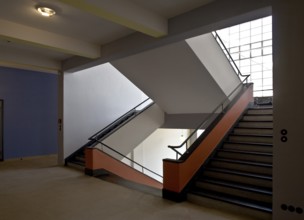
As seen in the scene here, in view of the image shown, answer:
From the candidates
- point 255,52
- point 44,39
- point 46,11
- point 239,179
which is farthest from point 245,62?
point 46,11

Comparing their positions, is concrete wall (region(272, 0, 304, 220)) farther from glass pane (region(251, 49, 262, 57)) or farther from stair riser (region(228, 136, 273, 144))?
glass pane (region(251, 49, 262, 57))

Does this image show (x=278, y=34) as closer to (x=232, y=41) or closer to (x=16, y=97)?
(x=232, y=41)

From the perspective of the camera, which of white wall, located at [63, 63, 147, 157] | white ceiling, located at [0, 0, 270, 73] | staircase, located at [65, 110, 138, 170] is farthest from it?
white wall, located at [63, 63, 147, 157]

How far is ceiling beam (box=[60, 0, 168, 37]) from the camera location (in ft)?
10.9

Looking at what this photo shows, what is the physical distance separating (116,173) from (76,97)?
290 cm

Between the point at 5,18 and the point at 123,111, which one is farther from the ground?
the point at 5,18

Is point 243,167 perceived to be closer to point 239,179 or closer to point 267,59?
point 239,179

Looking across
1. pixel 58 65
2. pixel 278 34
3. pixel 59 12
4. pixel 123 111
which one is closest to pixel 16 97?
pixel 58 65

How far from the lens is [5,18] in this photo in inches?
175

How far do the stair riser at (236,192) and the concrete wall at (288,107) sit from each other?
1.71ft

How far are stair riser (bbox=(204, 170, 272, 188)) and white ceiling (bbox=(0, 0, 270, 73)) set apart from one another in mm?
2549

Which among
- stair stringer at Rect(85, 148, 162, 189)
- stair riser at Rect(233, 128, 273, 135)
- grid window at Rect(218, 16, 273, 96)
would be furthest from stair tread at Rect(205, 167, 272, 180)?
grid window at Rect(218, 16, 273, 96)

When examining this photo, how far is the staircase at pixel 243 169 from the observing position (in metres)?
3.65

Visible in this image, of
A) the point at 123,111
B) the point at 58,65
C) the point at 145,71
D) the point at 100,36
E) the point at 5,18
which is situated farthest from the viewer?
the point at 123,111
